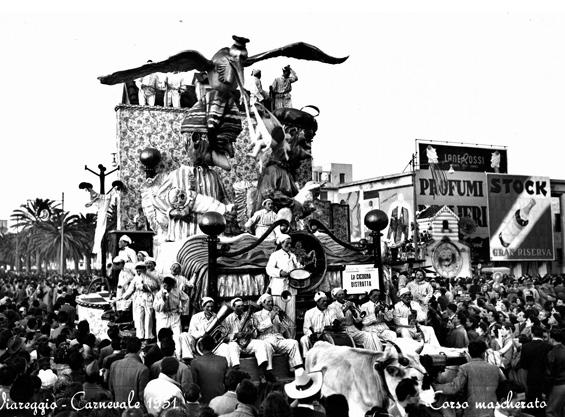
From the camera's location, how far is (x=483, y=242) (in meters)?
47.5

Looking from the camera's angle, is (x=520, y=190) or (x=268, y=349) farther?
(x=520, y=190)

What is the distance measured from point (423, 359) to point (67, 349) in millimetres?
4543

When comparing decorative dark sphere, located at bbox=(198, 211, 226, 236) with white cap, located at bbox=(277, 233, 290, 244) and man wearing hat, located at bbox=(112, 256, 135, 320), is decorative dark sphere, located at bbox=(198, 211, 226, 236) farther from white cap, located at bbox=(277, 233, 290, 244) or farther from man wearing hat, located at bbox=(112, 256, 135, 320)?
man wearing hat, located at bbox=(112, 256, 135, 320)

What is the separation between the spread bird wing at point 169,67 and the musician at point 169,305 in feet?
20.1

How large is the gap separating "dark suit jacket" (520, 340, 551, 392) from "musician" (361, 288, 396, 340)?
95.3 inches

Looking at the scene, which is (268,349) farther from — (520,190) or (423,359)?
(520,190)

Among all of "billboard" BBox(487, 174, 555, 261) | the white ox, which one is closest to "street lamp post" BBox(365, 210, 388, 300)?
the white ox

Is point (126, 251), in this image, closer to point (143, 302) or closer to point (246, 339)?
point (143, 302)

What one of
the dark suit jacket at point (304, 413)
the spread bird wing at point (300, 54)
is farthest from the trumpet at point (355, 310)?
the spread bird wing at point (300, 54)

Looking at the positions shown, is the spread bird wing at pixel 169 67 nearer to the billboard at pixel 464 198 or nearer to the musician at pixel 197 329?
the musician at pixel 197 329

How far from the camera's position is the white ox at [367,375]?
7098 millimetres

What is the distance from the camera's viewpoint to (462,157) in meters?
49.2

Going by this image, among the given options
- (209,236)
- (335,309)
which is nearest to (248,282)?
(209,236)

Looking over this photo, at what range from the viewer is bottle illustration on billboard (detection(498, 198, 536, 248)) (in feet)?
156
